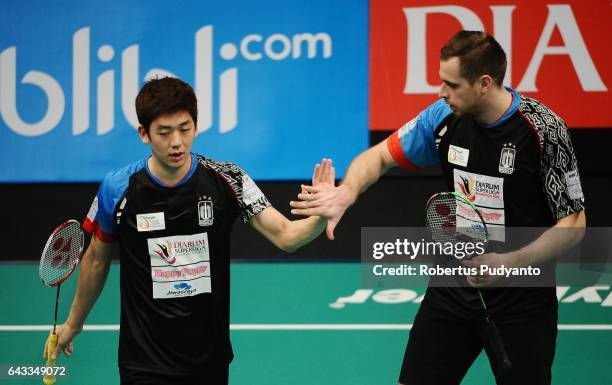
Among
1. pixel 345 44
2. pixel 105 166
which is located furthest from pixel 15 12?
pixel 345 44

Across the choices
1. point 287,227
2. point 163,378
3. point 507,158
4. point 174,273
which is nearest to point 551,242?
point 507,158

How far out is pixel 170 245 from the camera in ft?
11.8

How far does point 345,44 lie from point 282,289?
6.79ft

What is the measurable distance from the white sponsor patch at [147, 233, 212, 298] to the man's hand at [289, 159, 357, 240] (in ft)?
1.32

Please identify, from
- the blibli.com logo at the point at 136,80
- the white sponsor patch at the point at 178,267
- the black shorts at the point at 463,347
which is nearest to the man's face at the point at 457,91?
the black shorts at the point at 463,347

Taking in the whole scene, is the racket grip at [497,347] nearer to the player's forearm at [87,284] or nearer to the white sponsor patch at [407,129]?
the white sponsor patch at [407,129]

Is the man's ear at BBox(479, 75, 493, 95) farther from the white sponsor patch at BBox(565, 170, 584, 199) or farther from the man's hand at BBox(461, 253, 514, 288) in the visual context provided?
the man's hand at BBox(461, 253, 514, 288)

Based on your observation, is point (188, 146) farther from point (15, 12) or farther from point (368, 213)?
point (15, 12)

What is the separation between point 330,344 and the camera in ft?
18.9

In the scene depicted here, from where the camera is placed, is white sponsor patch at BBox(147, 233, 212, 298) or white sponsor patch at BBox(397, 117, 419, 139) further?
white sponsor patch at BBox(397, 117, 419, 139)

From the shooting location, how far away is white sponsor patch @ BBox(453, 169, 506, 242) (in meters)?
3.84

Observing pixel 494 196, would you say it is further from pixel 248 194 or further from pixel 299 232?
pixel 248 194

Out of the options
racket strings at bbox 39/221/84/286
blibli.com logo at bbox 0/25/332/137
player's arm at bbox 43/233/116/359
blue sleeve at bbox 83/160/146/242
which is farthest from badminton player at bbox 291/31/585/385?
blibli.com logo at bbox 0/25/332/137

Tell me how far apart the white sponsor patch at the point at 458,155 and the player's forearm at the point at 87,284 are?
138cm
